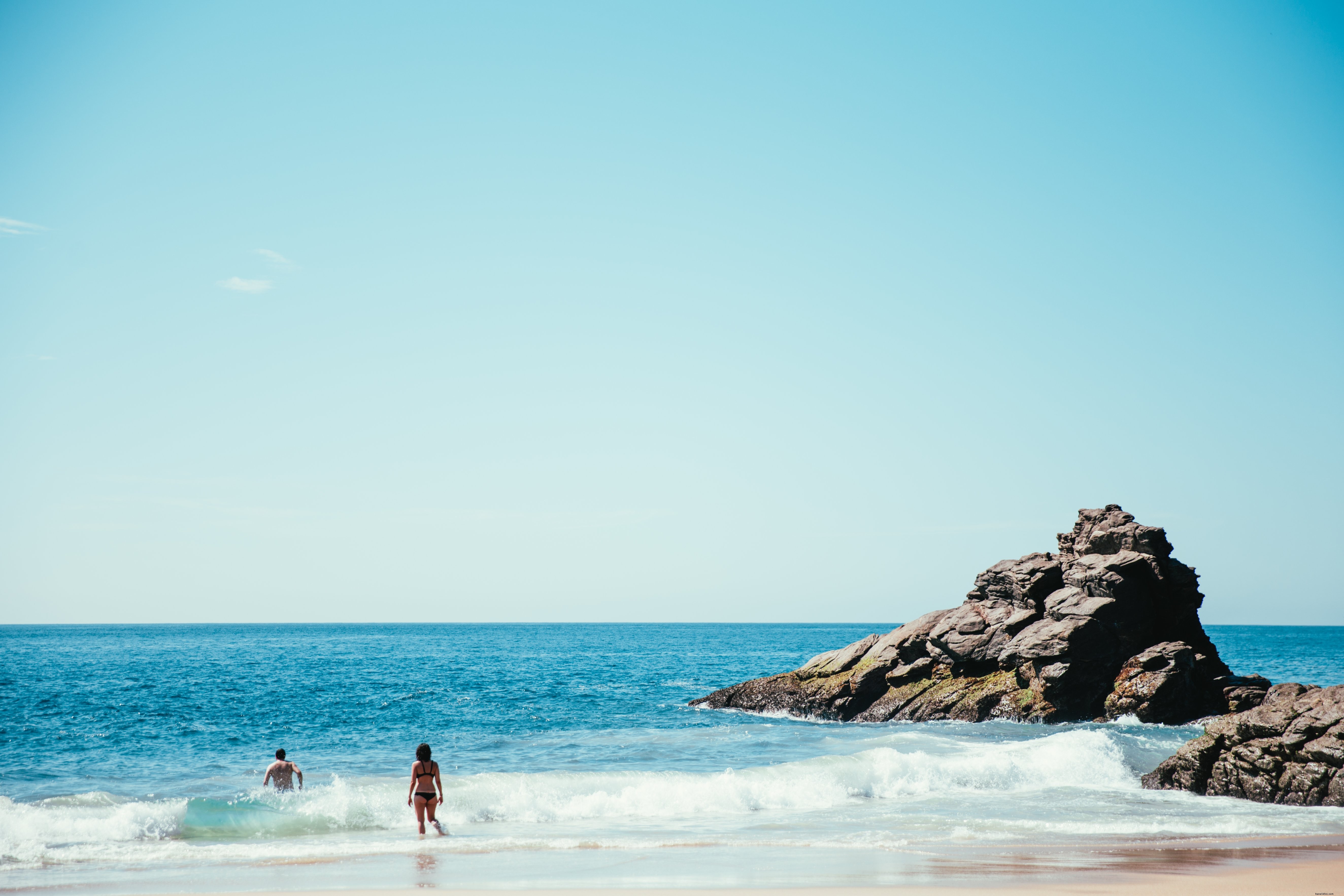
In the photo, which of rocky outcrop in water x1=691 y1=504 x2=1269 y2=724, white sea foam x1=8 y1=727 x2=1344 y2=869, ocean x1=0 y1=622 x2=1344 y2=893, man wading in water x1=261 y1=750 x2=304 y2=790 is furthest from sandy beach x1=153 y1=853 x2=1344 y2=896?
rocky outcrop in water x1=691 y1=504 x2=1269 y2=724

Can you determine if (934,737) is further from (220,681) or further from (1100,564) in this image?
(220,681)

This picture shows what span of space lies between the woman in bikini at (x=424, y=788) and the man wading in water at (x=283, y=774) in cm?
441

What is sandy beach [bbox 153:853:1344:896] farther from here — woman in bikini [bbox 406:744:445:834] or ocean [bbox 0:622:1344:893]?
woman in bikini [bbox 406:744:445:834]

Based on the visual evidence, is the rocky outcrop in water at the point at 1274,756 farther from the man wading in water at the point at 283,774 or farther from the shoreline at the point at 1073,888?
the man wading in water at the point at 283,774

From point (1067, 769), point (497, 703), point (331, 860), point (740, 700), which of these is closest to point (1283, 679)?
point (740, 700)

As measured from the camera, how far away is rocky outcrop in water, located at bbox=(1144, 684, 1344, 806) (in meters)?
18.4

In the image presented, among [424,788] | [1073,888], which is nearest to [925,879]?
[1073,888]

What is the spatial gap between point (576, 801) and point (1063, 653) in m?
18.5

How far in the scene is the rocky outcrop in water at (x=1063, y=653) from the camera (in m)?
30.0

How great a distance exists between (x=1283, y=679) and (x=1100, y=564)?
38.3 m

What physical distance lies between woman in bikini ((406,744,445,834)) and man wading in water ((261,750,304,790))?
441cm

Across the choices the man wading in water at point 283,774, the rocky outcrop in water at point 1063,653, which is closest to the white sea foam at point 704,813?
the man wading in water at point 283,774

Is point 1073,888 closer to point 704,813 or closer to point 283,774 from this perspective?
point 704,813

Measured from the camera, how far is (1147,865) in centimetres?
1373
